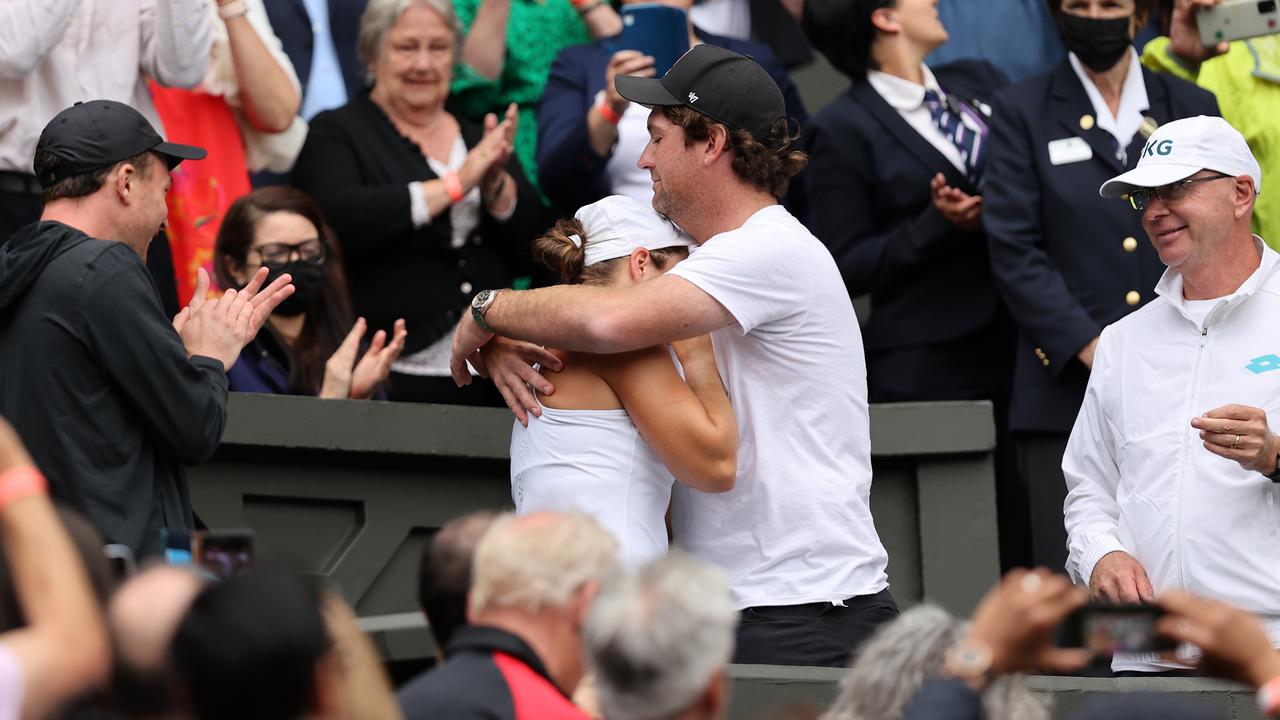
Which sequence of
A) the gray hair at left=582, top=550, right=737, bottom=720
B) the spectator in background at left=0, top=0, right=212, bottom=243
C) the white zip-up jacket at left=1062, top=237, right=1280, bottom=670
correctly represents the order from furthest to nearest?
1. the spectator in background at left=0, top=0, right=212, bottom=243
2. the white zip-up jacket at left=1062, top=237, right=1280, bottom=670
3. the gray hair at left=582, top=550, right=737, bottom=720

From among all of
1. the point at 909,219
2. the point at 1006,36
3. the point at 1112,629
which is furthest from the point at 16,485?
the point at 1006,36

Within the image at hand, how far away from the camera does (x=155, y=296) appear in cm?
460

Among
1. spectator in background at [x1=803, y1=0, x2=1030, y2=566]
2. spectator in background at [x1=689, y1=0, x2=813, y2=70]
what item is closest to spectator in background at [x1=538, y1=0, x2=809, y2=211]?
spectator in background at [x1=803, y1=0, x2=1030, y2=566]

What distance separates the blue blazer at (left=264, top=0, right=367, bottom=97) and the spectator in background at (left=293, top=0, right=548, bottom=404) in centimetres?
45

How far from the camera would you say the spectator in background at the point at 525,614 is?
10.8 feet

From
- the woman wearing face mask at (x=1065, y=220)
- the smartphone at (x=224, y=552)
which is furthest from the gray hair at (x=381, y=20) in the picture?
the smartphone at (x=224, y=552)

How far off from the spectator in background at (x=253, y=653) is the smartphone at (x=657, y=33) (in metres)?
4.08

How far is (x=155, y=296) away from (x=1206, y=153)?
8.96ft

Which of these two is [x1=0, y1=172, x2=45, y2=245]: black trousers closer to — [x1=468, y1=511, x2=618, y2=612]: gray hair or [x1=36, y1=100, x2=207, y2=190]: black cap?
[x1=36, y1=100, x2=207, y2=190]: black cap

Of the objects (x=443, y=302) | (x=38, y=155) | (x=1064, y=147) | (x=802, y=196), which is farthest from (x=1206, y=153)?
(x=38, y=155)

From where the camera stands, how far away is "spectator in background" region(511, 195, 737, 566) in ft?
14.0

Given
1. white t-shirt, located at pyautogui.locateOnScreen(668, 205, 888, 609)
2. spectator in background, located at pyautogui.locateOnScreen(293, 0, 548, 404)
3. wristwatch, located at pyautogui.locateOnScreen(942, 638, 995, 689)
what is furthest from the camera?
spectator in background, located at pyautogui.locateOnScreen(293, 0, 548, 404)

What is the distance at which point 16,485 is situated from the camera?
287 cm

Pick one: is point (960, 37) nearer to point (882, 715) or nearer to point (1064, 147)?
point (1064, 147)
